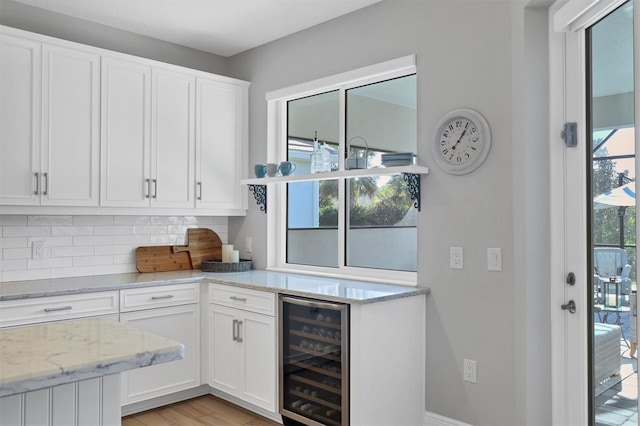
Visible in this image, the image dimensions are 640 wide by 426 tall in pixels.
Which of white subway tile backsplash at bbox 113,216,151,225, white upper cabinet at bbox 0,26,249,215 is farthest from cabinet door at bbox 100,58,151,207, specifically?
white subway tile backsplash at bbox 113,216,151,225

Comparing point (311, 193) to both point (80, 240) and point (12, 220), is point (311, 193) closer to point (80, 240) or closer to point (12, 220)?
point (80, 240)

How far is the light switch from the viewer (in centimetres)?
279

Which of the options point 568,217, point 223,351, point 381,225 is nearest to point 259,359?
point 223,351

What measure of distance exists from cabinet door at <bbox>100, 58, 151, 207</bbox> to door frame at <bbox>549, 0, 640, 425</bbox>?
2.68 m

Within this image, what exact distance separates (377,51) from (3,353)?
278cm

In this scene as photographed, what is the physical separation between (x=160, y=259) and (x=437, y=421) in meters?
2.39

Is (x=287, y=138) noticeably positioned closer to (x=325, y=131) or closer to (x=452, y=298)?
(x=325, y=131)

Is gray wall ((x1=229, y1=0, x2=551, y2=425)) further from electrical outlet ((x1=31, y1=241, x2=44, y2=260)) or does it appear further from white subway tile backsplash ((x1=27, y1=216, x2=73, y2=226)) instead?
electrical outlet ((x1=31, y1=241, x2=44, y2=260))

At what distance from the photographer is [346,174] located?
339 cm

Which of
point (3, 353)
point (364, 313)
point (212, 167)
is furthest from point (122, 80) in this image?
point (3, 353)

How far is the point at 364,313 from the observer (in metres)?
2.77

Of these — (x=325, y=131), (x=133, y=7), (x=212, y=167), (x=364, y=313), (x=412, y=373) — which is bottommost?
(x=412, y=373)

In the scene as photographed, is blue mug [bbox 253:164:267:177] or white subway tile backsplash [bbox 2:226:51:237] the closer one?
white subway tile backsplash [bbox 2:226:51:237]

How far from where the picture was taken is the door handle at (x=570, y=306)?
2475 mm
